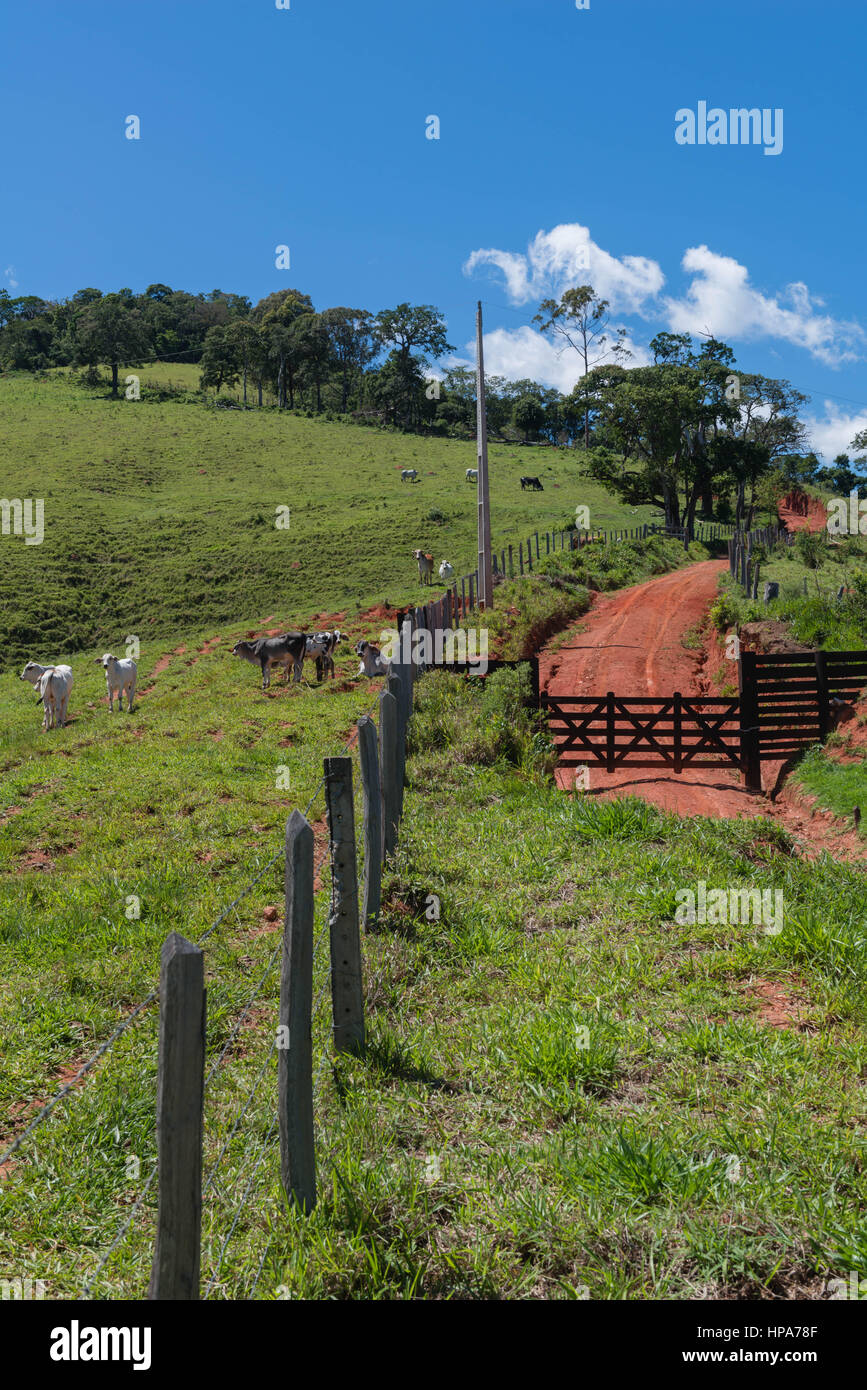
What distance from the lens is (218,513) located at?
47719mm

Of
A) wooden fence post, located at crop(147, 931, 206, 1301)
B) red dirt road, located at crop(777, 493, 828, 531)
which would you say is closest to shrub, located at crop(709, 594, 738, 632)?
wooden fence post, located at crop(147, 931, 206, 1301)

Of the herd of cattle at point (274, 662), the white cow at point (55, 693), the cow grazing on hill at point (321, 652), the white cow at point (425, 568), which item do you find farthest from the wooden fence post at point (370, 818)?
the white cow at point (425, 568)

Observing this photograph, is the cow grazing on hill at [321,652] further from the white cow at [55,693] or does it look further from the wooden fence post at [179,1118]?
the wooden fence post at [179,1118]

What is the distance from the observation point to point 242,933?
715 centimetres

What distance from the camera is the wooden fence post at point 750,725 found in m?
Result: 15.8

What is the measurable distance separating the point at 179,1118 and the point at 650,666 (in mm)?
20900

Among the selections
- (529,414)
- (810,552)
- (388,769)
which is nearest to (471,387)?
(529,414)

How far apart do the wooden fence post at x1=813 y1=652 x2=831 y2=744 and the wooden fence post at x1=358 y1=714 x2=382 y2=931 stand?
12398mm

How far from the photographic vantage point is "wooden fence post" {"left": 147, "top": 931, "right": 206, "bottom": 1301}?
7.92 ft

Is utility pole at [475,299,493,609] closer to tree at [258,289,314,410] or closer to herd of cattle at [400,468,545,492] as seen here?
herd of cattle at [400,468,545,492]

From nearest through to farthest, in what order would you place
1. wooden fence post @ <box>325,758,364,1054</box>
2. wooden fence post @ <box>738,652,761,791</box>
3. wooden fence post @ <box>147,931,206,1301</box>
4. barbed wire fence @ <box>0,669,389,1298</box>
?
1. wooden fence post @ <box>147,931,206,1301</box>
2. barbed wire fence @ <box>0,669,389,1298</box>
3. wooden fence post @ <box>325,758,364,1054</box>
4. wooden fence post @ <box>738,652,761,791</box>
